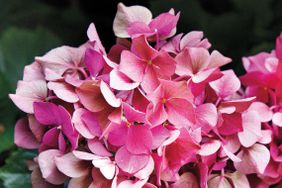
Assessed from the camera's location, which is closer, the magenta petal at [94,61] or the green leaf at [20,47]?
the magenta petal at [94,61]

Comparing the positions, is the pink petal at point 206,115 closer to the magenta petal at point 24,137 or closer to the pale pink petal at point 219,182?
the pale pink petal at point 219,182

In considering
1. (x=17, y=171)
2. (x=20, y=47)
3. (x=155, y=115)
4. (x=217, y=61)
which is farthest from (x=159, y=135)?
(x=20, y=47)

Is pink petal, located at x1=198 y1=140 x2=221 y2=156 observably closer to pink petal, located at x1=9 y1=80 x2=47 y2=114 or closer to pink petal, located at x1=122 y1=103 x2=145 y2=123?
pink petal, located at x1=122 y1=103 x2=145 y2=123

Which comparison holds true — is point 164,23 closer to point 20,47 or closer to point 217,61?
point 217,61

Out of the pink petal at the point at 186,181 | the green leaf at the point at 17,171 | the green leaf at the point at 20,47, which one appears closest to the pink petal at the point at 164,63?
the pink petal at the point at 186,181

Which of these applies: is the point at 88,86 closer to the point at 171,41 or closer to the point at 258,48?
the point at 171,41

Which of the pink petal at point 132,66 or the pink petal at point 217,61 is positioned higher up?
the pink petal at point 132,66
